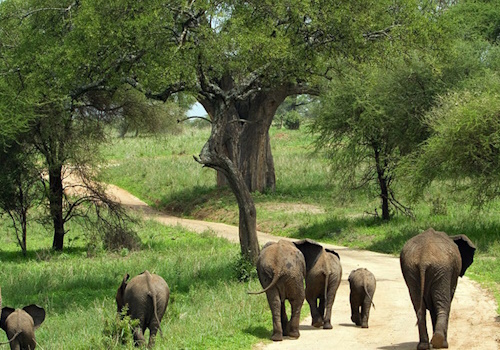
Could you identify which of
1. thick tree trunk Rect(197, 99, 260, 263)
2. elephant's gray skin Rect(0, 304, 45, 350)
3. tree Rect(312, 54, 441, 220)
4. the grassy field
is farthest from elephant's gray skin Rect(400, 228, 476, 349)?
tree Rect(312, 54, 441, 220)

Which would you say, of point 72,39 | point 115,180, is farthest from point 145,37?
point 115,180

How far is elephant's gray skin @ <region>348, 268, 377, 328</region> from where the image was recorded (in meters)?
13.0

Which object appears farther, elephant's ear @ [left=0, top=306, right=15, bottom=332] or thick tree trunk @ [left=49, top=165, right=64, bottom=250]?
thick tree trunk @ [left=49, top=165, right=64, bottom=250]

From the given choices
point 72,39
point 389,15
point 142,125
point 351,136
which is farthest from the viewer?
point 142,125

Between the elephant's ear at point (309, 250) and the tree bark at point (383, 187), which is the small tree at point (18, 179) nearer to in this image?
the tree bark at point (383, 187)

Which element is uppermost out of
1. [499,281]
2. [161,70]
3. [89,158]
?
[161,70]

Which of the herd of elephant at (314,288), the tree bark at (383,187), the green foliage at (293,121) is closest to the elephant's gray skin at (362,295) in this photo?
the herd of elephant at (314,288)

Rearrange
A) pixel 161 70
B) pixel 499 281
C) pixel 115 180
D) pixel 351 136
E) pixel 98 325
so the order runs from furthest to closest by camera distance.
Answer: pixel 115 180 → pixel 351 136 → pixel 161 70 → pixel 499 281 → pixel 98 325

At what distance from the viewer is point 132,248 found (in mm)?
26656

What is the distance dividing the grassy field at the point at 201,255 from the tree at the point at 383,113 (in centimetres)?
236

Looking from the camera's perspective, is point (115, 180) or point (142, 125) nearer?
point (142, 125)

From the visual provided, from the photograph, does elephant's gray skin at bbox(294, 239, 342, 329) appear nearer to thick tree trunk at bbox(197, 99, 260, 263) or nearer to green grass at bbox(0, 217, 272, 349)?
green grass at bbox(0, 217, 272, 349)

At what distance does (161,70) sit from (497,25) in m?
25.1

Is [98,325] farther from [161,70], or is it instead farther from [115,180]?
[115,180]
